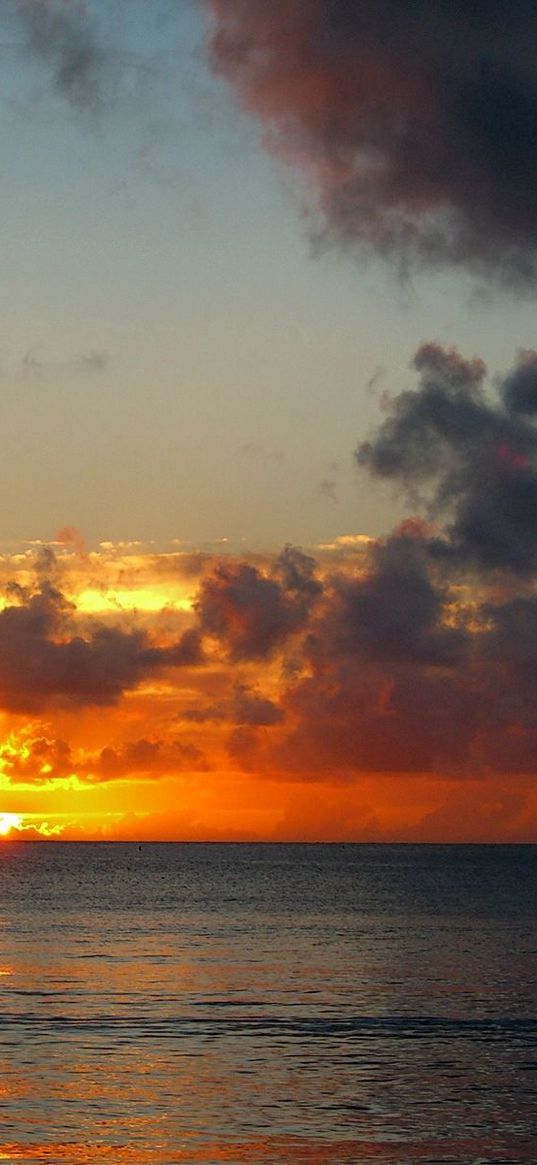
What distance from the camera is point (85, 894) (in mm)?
178625

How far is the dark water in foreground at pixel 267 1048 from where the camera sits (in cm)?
3856

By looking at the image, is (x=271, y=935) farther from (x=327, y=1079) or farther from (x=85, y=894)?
(x=85, y=894)

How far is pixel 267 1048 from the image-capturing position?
52.5 meters

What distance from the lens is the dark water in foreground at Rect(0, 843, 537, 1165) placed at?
3856cm

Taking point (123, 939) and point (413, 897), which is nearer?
point (123, 939)

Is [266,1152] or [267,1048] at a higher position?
[267,1048]

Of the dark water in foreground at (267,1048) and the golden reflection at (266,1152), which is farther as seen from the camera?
the dark water in foreground at (267,1048)

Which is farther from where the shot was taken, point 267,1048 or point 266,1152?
point 267,1048

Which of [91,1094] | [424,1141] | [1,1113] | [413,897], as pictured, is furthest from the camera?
[413,897]

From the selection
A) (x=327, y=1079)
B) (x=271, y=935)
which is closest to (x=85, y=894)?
(x=271, y=935)

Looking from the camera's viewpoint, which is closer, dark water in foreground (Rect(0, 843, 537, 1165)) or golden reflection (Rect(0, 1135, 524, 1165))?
golden reflection (Rect(0, 1135, 524, 1165))

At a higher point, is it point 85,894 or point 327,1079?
point 85,894

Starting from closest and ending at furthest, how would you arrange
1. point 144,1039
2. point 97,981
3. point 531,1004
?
point 144,1039
point 531,1004
point 97,981

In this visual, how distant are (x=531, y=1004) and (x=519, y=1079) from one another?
1934cm
